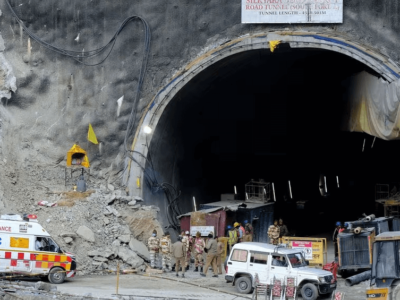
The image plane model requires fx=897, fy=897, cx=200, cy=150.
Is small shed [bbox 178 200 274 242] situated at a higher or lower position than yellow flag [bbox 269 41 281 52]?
lower

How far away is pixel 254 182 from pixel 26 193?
1210 centimetres

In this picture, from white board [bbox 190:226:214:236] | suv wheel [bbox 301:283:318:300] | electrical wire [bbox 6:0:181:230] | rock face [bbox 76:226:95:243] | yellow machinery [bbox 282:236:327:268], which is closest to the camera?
suv wheel [bbox 301:283:318:300]

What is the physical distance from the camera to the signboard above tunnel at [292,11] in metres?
35.0

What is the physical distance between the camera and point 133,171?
35969 mm

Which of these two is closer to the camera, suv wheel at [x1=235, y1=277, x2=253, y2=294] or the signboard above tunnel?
suv wheel at [x1=235, y1=277, x2=253, y2=294]

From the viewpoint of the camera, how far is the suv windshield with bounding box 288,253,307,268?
2745 centimetres

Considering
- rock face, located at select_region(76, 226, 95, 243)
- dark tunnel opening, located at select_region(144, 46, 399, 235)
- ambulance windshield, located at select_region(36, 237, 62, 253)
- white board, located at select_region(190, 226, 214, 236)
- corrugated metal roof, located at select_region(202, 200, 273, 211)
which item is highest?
dark tunnel opening, located at select_region(144, 46, 399, 235)

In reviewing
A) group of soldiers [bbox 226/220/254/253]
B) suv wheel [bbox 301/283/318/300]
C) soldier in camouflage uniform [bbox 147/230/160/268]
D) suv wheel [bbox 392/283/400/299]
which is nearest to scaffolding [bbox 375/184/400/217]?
group of soldiers [bbox 226/220/254/253]

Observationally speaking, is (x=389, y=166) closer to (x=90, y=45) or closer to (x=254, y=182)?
(x=254, y=182)

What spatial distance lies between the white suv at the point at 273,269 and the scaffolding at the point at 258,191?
12.7 meters

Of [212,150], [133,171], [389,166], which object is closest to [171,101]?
[133,171]

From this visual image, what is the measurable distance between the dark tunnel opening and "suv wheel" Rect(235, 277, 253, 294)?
9404 millimetres

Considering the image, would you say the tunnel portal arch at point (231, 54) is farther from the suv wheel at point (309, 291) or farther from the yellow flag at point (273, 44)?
the suv wheel at point (309, 291)

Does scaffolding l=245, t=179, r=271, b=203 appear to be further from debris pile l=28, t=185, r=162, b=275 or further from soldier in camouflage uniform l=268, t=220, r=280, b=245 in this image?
soldier in camouflage uniform l=268, t=220, r=280, b=245
